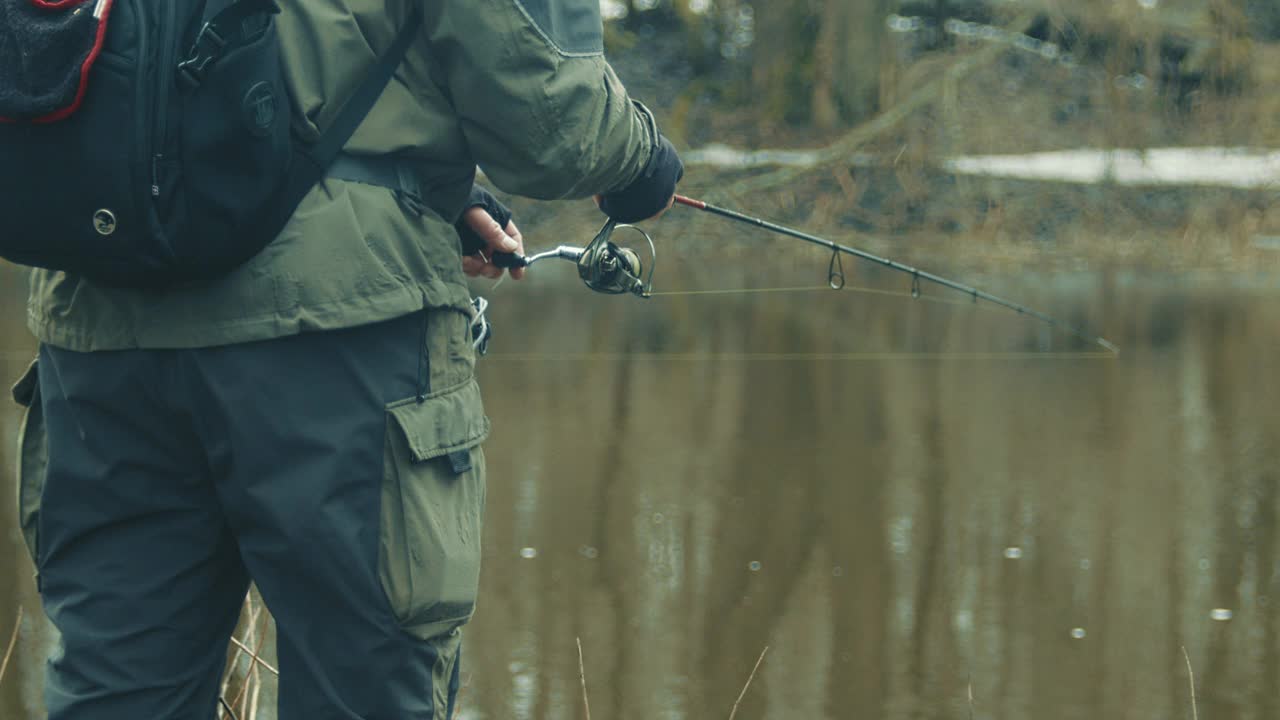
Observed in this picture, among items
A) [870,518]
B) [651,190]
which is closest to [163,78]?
[651,190]

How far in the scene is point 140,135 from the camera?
1390mm

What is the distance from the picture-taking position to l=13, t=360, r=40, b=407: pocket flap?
166 centimetres

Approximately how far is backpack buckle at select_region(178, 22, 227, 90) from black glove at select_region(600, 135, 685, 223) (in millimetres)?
527

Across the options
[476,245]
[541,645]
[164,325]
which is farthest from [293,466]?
[541,645]

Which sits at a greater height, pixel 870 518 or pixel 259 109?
pixel 259 109

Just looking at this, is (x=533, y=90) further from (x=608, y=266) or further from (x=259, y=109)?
(x=608, y=266)

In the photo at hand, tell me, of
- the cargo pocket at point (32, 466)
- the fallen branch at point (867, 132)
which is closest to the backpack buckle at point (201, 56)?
the cargo pocket at point (32, 466)

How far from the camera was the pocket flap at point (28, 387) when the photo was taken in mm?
1655

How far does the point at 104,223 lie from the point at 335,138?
218 millimetres

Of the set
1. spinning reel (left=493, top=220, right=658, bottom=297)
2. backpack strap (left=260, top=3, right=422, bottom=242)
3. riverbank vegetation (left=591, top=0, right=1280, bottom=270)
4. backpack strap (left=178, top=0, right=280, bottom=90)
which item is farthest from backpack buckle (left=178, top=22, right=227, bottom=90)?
riverbank vegetation (left=591, top=0, right=1280, bottom=270)

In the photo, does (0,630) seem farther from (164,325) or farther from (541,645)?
(164,325)

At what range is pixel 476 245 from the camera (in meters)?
1.83

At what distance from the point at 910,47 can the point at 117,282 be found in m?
11.5

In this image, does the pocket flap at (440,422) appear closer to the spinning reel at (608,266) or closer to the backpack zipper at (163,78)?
the backpack zipper at (163,78)
